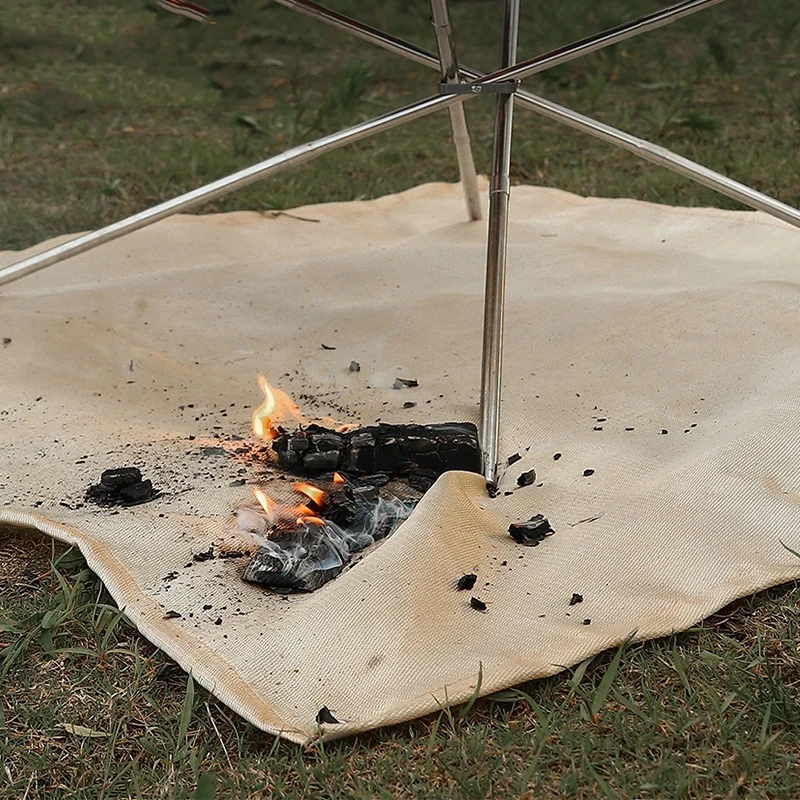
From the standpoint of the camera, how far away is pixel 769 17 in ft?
13.4

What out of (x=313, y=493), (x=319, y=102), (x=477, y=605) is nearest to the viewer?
(x=477, y=605)

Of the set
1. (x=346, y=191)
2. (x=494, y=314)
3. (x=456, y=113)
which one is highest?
(x=456, y=113)

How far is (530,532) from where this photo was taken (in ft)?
4.77

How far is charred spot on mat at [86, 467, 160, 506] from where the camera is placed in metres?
1.57

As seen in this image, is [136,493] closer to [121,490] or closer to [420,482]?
[121,490]

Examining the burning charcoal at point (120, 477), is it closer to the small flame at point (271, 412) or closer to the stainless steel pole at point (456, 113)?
the small flame at point (271, 412)

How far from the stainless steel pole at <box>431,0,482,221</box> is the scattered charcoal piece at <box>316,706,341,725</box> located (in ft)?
3.95

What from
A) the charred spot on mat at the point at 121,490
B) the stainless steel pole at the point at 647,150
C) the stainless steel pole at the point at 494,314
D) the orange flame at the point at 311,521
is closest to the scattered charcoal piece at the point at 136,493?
the charred spot on mat at the point at 121,490

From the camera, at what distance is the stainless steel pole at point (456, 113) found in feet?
6.59

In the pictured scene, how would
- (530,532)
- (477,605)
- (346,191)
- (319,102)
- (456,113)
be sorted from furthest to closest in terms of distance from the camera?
1. (319,102)
2. (346,191)
3. (456,113)
4. (530,532)
5. (477,605)

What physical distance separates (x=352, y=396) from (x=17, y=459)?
20.2 inches

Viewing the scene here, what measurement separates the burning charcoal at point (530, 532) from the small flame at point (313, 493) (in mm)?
251

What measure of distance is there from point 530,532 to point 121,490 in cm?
53

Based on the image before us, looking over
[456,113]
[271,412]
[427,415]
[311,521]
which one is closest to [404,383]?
[427,415]
